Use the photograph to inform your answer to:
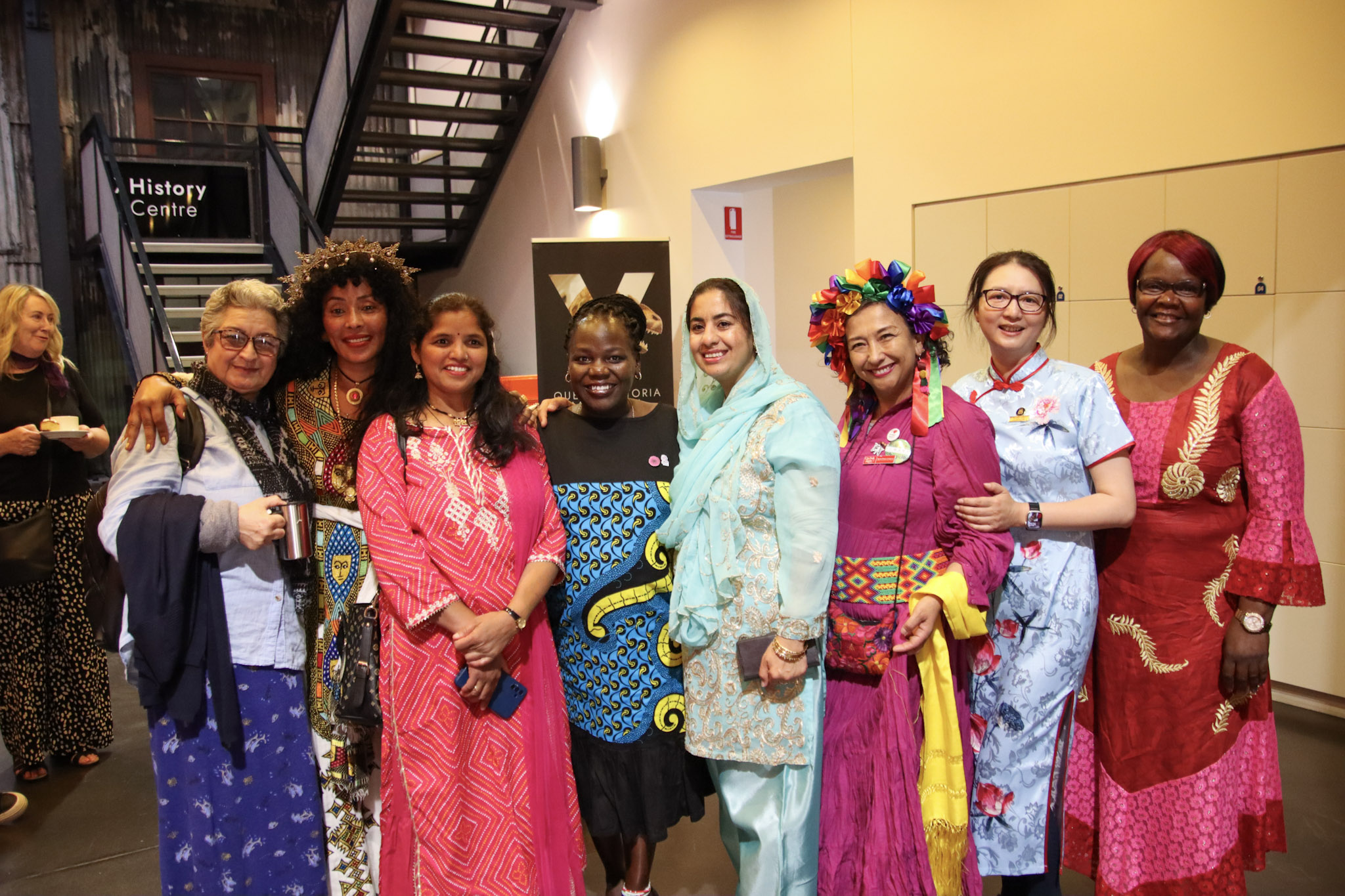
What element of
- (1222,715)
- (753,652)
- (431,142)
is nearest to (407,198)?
(431,142)

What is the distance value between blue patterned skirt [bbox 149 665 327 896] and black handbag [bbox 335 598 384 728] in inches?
6.3

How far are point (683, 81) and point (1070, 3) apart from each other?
3.27 m

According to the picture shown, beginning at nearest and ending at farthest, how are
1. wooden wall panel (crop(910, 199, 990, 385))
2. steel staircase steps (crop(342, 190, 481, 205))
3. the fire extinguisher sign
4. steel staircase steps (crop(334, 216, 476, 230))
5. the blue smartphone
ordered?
the blue smartphone, wooden wall panel (crop(910, 199, 990, 385)), the fire extinguisher sign, steel staircase steps (crop(342, 190, 481, 205)), steel staircase steps (crop(334, 216, 476, 230))

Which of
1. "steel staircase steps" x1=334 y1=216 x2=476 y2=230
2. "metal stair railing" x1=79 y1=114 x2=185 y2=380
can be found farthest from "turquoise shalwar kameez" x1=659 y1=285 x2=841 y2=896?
"steel staircase steps" x1=334 y1=216 x2=476 y2=230

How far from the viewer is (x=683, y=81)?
6.77 m

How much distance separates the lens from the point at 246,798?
212cm

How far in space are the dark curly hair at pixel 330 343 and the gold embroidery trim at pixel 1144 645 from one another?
6.31ft

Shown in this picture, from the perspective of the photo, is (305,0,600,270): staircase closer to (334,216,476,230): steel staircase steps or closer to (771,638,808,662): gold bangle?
(334,216,476,230): steel staircase steps

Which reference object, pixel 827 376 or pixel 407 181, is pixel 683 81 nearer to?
pixel 827 376

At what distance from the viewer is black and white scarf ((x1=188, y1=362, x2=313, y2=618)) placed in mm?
2152

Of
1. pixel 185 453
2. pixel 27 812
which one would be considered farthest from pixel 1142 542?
pixel 27 812

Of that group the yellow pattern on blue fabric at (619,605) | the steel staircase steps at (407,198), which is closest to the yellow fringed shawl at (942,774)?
the yellow pattern on blue fabric at (619,605)

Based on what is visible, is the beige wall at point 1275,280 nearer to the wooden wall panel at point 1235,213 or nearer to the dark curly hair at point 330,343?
the wooden wall panel at point 1235,213

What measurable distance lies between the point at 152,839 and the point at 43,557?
1.14 metres
